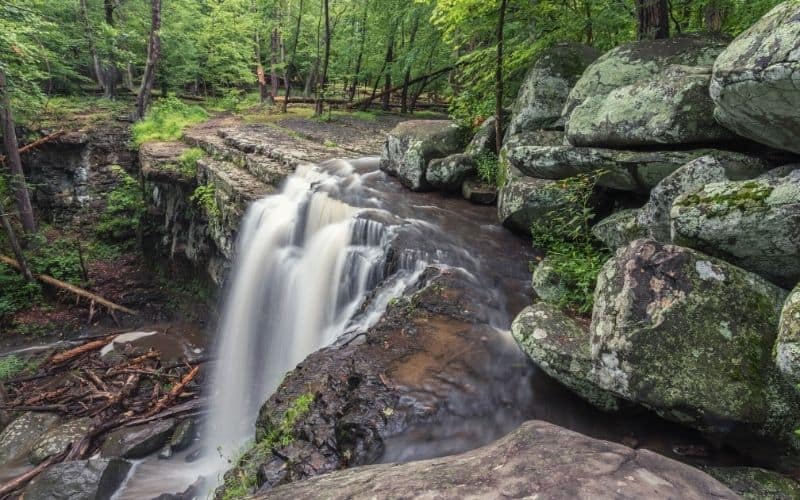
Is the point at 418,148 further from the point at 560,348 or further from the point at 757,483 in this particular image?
the point at 757,483

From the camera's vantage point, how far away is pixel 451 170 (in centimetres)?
959

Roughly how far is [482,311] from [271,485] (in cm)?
332

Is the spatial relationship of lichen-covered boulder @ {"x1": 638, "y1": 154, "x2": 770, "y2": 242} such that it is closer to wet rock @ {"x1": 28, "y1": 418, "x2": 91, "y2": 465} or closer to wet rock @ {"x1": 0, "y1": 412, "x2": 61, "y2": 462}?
wet rock @ {"x1": 28, "y1": 418, "x2": 91, "y2": 465}

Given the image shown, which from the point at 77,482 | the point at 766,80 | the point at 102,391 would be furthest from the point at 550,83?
the point at 102,391

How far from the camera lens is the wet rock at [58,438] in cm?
733

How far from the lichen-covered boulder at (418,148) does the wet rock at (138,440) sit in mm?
6734

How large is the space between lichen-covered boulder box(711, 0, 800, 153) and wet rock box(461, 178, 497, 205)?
5023mm

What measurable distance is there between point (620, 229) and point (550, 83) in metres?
3.64

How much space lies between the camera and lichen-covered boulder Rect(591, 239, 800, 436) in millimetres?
3525

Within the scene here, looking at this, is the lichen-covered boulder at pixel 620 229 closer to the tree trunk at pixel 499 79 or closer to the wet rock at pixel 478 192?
the wet rock at pixel 478 192

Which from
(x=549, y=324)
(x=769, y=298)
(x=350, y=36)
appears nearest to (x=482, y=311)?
(x=549, y=324)

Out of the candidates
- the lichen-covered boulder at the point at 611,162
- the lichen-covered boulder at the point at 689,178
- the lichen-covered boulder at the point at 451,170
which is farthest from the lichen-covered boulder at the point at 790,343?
the lichen-covered boulder at the point at 451,170

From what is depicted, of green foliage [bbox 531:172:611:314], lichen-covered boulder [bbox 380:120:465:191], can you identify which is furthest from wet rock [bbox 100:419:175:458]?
green foliage [bbox 531:172:611:314]

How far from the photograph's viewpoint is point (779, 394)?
139 inches
